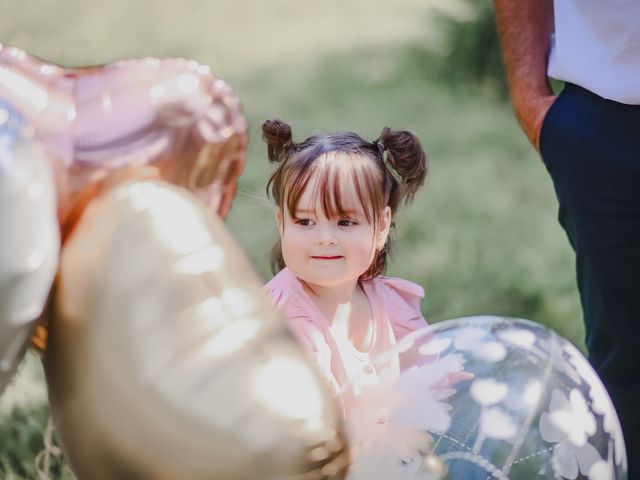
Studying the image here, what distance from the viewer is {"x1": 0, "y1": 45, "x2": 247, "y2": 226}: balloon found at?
125 cm

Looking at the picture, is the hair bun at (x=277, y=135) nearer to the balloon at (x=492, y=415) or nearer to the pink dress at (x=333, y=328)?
the pink dress at (x=333, y=328)

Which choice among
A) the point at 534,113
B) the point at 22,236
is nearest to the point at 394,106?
the point at 534,113

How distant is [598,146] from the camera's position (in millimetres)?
2145

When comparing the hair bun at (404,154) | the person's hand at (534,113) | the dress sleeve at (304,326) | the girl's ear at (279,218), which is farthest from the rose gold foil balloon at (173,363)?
the person's hand at (534,113)

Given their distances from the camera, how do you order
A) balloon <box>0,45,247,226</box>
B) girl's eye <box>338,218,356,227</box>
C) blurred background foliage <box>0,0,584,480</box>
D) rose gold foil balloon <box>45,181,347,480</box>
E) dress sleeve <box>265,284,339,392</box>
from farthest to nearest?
blurred background foliage <box>0,0,584,480</box> < girl's eye <box>338,218,356,227</box> < dress sleeve <box>265,284,339,392</box> < balloon <box>0,45,247,226</box> < rose gold foil balloon <box>45,181,347,480</box>

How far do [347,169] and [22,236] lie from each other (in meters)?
Answer: 1.02

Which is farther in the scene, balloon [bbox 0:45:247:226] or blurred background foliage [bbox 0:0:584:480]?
blurred background foliage [bbox 0:0:584:480]

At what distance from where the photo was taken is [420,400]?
163cm

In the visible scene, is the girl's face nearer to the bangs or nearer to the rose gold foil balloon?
the bangs

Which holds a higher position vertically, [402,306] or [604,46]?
[604,46]

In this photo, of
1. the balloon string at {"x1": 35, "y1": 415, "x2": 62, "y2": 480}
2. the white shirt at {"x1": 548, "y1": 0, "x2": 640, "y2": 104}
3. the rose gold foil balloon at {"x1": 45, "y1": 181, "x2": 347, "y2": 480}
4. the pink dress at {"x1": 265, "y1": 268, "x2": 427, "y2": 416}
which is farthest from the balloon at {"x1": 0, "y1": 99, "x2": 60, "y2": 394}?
the white shirt at {"x1": 548, "y1": 0, "x2": 640, "y2": 104}

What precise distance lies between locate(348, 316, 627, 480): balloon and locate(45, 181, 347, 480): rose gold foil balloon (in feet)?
1.48

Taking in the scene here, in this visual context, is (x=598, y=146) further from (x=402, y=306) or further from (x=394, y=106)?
(x=394, y=106)

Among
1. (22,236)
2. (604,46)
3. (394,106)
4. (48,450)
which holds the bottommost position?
(394,106)
